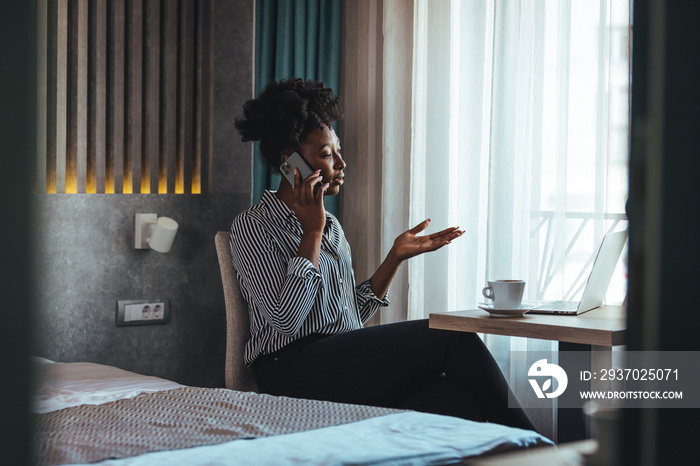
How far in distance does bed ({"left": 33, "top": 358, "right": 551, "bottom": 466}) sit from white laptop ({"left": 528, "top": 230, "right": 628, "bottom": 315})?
611mm

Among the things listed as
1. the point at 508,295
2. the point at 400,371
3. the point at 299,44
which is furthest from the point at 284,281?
the point at 299,44

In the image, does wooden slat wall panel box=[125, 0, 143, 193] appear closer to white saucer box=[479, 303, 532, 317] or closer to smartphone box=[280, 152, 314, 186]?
smartphone box=[280, 152, 314, 186]

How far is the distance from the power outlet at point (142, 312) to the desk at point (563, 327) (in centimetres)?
113

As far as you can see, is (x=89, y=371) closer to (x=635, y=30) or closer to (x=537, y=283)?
(x=537, y=283)

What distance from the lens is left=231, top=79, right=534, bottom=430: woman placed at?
1872mm

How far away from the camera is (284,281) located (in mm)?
1983

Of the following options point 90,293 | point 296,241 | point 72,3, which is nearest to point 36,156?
point 296,241

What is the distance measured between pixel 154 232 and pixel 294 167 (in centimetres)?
56

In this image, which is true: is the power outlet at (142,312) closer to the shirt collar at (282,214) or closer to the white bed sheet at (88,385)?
the white bed sheet at (88,385)

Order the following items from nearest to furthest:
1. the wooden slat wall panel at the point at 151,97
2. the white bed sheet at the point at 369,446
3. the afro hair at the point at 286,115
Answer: the white bed sheet at the point at 369,446 → the afro hair at the point at 286,115 → the wooden slat wall panel at the point at 151,97

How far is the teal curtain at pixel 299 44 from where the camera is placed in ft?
10.2
